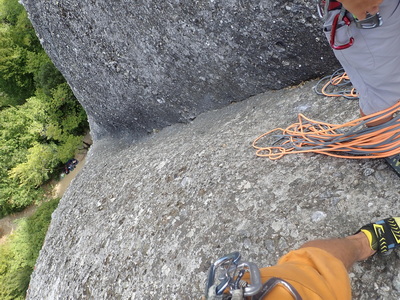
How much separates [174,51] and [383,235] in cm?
338

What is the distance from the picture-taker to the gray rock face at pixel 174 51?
3.76 metres

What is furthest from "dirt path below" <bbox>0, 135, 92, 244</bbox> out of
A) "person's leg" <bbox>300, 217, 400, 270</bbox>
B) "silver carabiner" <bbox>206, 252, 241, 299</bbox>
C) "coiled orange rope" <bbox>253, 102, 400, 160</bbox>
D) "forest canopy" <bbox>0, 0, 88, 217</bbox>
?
"silver carabiner" <bbox>206, 252, 241, 299</bbox>

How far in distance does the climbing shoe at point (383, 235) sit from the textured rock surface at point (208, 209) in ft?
0.37

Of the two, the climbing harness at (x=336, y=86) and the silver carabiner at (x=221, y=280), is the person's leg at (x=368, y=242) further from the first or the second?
the climbing harness at (x=336, y=86)

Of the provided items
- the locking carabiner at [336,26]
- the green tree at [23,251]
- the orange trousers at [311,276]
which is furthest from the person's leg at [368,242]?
the green tree at [23,251]

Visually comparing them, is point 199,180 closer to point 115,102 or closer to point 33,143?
point 115,102

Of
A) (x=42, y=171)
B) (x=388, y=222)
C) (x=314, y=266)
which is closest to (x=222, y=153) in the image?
(x=388, y=222)

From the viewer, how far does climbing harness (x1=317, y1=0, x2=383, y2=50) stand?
1.99m

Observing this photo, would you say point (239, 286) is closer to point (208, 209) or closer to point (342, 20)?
point (342, 20)

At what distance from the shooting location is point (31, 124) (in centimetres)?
1927

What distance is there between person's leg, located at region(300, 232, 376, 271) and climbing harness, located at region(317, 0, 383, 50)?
3.87 ft

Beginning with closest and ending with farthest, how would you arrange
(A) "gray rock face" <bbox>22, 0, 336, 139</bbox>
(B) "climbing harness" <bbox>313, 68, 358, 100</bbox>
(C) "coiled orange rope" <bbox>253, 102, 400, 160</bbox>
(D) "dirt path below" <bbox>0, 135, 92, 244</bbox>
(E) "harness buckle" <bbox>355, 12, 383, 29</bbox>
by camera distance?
(E) "harness buckle" <bbox>355, 12, 383, 29</bbox>
(C) "coiled orange rope" <bbox>253, 102, 400, 160</bbox>
(B) "climbing harness" <bbox>313, 68, 358, 100</bbox>
(A) "gray rock face" <bbox>22, 0, 336, 139</bbox>
(D) "dirt path below" <bbox>0, 135, 92, 244</bbox>

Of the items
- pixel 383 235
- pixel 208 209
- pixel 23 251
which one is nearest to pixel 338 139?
pixel 383 235

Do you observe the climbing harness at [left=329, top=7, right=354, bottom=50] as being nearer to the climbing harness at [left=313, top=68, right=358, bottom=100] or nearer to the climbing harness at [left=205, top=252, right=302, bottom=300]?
the climbing harness at [left=313, top=68, right=358, bottom=100]
